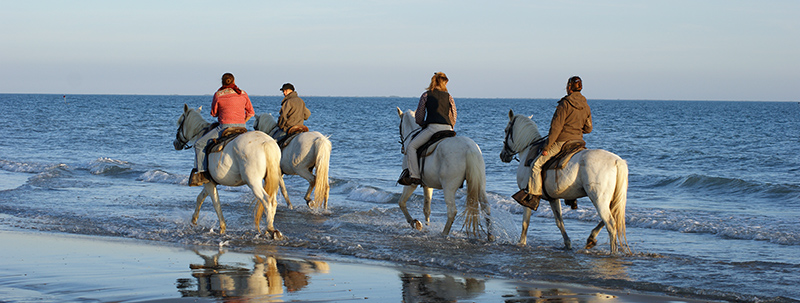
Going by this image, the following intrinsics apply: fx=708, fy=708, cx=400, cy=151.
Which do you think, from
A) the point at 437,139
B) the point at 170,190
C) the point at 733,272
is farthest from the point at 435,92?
the point at 170,190

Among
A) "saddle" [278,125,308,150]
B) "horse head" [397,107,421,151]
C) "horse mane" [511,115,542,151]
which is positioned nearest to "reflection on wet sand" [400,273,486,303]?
"horse mane" [511,115,542,151]

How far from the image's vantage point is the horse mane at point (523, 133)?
9188 millimetres

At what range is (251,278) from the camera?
7.07 meters

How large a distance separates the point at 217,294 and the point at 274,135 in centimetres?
740

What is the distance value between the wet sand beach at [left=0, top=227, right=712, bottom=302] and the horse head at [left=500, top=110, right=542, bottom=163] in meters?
2.33

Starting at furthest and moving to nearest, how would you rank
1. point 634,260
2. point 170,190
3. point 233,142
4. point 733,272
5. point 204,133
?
point 170,190 < point 204,133 < point 233,142 < point 634,260 < point 733,272

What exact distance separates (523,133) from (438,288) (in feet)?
10.5

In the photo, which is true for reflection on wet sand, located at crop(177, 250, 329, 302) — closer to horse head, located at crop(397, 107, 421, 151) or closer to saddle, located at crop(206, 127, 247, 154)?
saddle, located at crop(206, 127, 247, 154)

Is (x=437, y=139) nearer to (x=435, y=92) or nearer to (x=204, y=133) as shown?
Result: (x=435, y=92)

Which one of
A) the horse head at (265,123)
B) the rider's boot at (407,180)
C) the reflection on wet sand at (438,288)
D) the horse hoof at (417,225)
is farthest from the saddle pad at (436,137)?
the horse head at (265,123)

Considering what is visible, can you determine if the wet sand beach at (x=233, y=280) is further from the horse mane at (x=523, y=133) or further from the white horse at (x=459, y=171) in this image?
the horse mane at (x=523, y=133)

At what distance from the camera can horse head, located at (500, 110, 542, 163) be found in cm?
920

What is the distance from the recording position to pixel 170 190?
16.7 m

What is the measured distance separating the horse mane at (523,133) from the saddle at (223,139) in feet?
12.3
